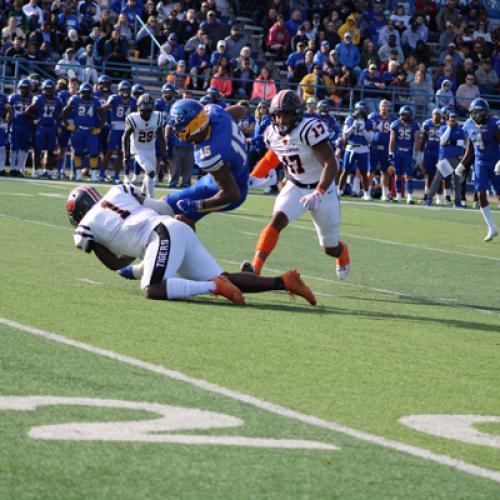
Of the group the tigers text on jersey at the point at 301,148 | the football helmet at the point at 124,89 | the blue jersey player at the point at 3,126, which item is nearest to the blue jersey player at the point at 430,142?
the football helmet at the point at 124,89

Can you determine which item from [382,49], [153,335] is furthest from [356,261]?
[382,49]

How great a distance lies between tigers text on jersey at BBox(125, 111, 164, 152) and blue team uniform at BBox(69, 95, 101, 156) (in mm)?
4409

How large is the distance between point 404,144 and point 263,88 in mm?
4184

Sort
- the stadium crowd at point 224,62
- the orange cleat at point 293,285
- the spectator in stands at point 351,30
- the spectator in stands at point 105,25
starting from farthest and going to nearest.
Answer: the spectator in stands at point 351,30 < the spectator in stands at point 105,25 < the stadium crowd at point 224,62 < the orange cleat at point 293,285

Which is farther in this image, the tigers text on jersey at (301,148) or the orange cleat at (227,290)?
the tigers text on jersey at (301,148)

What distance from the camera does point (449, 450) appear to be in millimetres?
4469

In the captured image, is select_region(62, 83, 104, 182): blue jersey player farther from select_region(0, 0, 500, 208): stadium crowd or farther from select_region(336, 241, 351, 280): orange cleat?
select_region(336, 241, 351, 280): orange cleat

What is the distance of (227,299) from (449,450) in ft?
12.9

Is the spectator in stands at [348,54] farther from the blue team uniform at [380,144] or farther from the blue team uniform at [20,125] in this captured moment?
the blue team uniform at [20,125]

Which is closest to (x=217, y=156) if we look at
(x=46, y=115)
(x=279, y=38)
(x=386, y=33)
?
(x=46, y=115)

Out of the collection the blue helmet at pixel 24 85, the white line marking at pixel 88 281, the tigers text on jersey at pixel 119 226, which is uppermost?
the blue helmet at pixel 24 85

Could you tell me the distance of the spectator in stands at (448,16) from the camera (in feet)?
104

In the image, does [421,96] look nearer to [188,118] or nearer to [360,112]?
[360,112]

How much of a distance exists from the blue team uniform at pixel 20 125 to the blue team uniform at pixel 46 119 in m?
0.19
